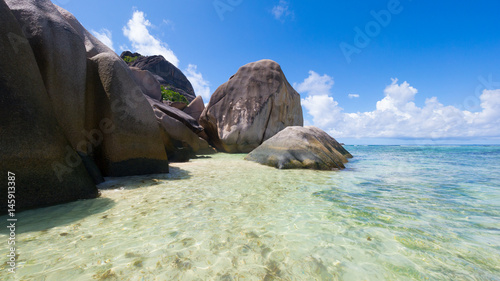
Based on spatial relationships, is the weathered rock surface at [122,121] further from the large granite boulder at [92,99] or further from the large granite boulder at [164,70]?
the large granite boulder at [164,70]

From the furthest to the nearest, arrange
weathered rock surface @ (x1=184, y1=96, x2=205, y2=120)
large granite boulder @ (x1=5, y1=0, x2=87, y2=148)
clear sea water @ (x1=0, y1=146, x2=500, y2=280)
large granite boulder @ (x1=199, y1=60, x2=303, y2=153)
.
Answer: weathered rock surface @ (x1=184, y1=96, x2=205, y2=120) → large granite boulder @ (x1=199, y1=60, x2=303, y2=153) → large granite boulder @ (x1=5, y1=0, x2=87, y2=148) → clear sea water @ (x1=0, y1=146, x2=500, y2=280)

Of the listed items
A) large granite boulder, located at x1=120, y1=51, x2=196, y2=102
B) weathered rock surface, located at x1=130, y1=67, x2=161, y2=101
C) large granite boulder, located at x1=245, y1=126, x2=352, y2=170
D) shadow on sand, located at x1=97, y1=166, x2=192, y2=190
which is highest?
large granite boulder, located at x1=120, y1=51, x2=196, y2=102

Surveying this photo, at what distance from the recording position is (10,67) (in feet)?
9.88

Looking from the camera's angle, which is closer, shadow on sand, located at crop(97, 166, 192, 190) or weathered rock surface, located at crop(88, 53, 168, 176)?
shadow on sand, located at crop(97, 166, 192, 190)

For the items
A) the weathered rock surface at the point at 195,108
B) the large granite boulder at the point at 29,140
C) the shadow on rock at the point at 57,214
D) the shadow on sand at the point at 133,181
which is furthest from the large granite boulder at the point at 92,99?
the weathered rock surface at the point at 195,108

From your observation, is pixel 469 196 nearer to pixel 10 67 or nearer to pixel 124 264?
pixel 124 264

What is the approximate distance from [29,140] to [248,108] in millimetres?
13589

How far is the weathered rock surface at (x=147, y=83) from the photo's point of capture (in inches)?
443

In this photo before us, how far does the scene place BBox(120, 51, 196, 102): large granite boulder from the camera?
43656 mm

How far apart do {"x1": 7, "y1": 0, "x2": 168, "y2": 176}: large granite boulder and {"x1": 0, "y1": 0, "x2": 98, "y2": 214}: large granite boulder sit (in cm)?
117

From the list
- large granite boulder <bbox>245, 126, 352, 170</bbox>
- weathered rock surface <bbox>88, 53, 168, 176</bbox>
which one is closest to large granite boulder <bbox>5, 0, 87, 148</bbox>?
weathered rock surface <bbox>88, 53, 168, 176</bbox>

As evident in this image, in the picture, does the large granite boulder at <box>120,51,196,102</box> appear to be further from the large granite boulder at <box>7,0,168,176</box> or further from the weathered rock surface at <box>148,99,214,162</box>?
the large granite boulder at <box>7,0,168,176</box>

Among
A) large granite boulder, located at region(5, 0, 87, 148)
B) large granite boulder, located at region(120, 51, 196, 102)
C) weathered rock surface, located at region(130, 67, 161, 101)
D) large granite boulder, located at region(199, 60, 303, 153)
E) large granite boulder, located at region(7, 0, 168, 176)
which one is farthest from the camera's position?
large granite boulder, located at region(120, 51, 196, 102)

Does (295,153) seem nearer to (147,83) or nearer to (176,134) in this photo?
(176,134)
